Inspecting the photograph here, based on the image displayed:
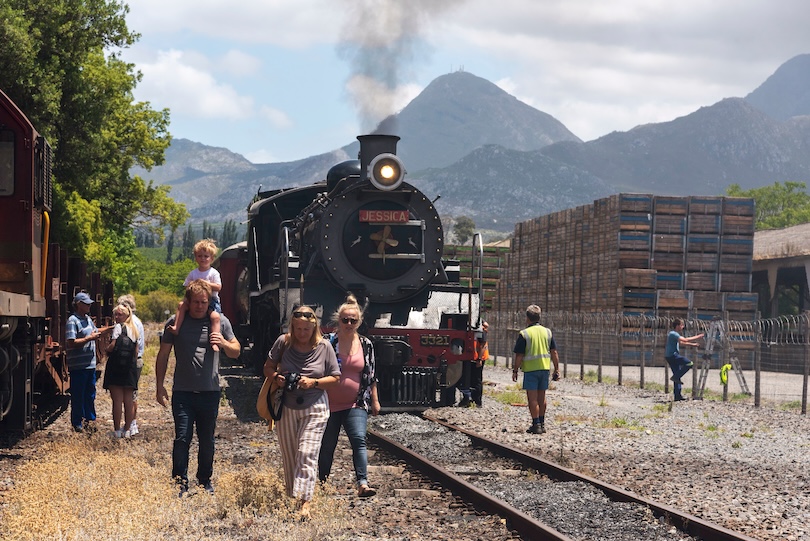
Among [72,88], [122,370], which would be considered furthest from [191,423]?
[72,88]

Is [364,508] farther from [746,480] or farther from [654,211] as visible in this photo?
[654,211]

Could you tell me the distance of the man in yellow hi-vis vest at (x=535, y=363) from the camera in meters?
14.2

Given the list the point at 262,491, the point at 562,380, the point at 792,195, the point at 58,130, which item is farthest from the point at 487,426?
the point at 792,195

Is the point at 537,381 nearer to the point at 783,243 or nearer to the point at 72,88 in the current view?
the point at 72,88

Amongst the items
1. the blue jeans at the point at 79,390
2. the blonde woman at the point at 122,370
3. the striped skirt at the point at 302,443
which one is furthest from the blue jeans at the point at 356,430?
the blue jeans at the point at 79,390

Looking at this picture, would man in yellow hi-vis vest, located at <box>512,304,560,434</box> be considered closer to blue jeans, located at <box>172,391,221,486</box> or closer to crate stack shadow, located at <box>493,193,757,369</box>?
blue jeans, located at <box>172,391,221,486</box>

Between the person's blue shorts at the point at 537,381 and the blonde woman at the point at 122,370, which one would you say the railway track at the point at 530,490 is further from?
the blonde woman at the point at 122,370

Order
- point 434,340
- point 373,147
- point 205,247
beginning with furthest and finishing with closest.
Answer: point 373,147 → point 434,340 → point 205,247

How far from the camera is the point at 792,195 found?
373 feet

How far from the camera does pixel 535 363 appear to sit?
14242 mm

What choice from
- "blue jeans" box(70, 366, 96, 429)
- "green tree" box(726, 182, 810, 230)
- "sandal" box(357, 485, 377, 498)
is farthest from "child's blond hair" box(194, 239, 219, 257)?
"green tree" box(726, 182, 810, 230)

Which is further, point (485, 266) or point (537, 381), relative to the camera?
point (485, 266)

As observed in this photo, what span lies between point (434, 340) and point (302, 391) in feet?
24.4

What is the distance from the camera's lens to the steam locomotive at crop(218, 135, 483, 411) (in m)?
15.3
